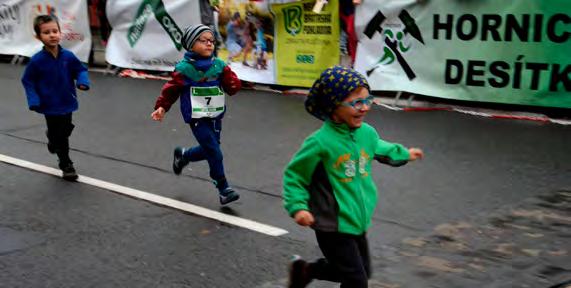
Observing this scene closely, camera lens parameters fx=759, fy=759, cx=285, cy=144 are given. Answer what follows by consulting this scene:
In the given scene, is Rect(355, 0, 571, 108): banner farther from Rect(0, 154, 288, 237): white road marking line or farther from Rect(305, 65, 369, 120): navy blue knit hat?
Rect(305, 65, 369, 120): navy blue knit hat

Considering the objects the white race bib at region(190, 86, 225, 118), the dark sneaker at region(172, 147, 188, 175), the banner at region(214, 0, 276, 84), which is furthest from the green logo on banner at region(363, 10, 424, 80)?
the white race bib at region(190, 86, 225, 118)

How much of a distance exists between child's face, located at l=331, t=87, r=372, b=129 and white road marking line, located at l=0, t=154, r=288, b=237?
6.87ft

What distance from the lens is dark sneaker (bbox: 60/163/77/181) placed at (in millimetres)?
7324

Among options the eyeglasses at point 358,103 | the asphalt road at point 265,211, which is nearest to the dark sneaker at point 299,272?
the asphalt road at point 265,211

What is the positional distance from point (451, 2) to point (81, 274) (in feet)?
23.1

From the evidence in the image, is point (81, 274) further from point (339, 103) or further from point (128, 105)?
point (128, 105)

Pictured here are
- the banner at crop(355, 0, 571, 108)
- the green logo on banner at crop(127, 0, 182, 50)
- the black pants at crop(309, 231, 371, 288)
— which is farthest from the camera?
the green logo on banner at crop(127, 0, 182, 50)

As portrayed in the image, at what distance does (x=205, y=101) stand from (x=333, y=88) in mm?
2781

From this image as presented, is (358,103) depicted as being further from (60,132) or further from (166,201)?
(60,132)

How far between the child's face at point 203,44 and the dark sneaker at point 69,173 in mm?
2083

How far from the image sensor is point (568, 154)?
25.3ft

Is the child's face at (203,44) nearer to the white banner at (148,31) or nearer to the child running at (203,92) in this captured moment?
the child running at (203,92)

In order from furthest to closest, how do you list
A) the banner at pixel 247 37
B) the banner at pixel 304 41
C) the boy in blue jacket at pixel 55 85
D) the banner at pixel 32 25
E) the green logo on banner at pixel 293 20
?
the banner at pixel 32 25 → the banner at pixel 247 37 → the green logo on banner at pixel 293 20 → the banner at pixel 304 41 → the boy in blue jacket at pixel 55 85

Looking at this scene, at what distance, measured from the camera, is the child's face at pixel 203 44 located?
6.04m
